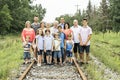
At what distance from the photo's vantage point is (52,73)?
12.8 meters

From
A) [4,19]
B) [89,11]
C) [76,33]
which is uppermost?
[76,33]

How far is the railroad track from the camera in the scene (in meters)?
11.7

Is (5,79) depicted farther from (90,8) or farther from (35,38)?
(90,8)

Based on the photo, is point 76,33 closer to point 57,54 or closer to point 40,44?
point 57,54

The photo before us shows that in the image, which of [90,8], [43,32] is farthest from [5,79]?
[90,8]

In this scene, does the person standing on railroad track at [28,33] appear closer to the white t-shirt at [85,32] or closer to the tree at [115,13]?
the white t-shirt at [85,32]

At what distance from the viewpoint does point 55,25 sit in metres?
15.5

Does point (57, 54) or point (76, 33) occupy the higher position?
point (76, 33)

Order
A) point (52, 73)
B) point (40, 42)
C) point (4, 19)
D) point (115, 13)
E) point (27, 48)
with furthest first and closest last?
point (115, 13) → point (4, 19) → point (27, 48) → point (40, 42) → point (52, 73)

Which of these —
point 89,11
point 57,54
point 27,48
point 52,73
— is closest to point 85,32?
point 57,54

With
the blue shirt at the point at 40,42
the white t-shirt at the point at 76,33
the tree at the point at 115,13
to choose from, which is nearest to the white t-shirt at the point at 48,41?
the blue shirt at the point at 40,42

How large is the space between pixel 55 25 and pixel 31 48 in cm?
171

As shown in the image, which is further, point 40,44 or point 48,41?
point 40,44

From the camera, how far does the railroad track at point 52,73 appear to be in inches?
459
